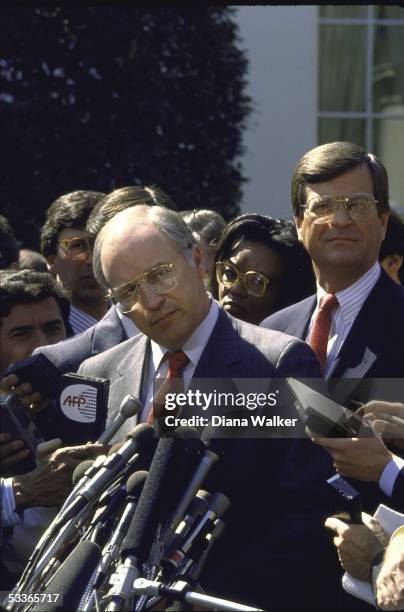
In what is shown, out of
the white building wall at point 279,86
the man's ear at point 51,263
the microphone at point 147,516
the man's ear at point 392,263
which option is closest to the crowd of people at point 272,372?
the microphone at point 147,516

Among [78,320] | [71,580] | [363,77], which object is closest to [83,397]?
[71,580]

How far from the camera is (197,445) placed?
107 inches

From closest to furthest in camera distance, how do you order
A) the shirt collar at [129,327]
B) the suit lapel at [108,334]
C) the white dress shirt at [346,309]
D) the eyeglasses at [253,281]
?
1. the white dress shirt at [346,309]
2. the suit lapel at [108,334]
3. the shirt collar at [129,327]
4. the eyeglasses at [253,281]

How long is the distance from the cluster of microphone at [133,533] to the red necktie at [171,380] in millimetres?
498

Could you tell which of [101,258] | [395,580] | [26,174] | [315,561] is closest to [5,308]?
[101,258]

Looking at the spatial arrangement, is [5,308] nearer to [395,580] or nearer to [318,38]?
[395,580]

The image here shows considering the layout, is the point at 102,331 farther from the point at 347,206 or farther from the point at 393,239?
the point at 393,239

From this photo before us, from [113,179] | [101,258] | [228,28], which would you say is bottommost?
[113,179]

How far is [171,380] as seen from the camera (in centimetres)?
344

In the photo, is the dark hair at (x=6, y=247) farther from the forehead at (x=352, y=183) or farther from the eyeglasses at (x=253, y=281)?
the forehead at (x=352, y=183)

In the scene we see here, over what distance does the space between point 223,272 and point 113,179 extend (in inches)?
220

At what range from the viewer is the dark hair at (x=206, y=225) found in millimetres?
5113

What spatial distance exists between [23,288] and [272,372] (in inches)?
63.7

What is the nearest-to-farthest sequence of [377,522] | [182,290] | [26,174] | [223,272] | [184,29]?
1. [377,522]
2. [182,290]
3. [223,272]
4. [26,174]
5. [184,29]
